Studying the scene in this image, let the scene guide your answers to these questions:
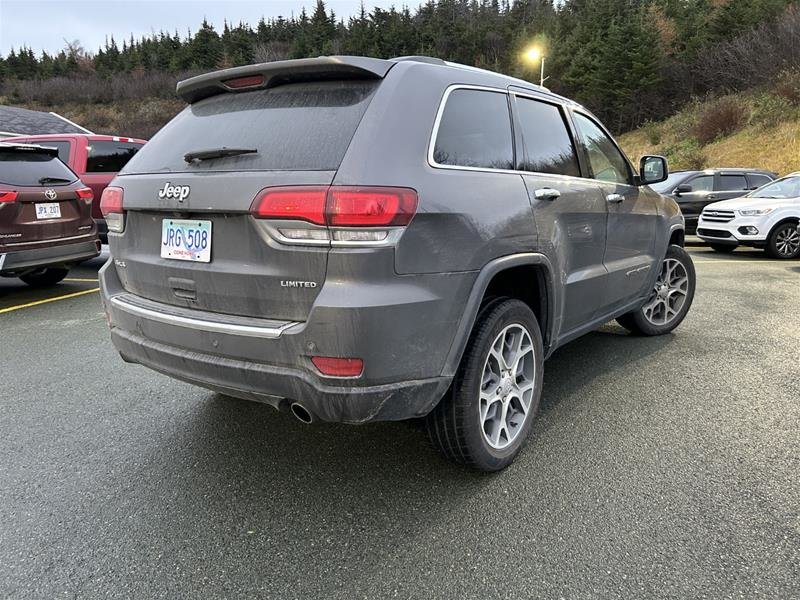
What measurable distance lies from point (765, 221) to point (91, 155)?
1163 cm

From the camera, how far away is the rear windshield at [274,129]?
2180 millimetres

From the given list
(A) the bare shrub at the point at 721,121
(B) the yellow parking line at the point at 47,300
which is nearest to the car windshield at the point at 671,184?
(B) the yellow parking line at the point at 47,300

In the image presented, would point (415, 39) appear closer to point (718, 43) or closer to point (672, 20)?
point (672, 20)

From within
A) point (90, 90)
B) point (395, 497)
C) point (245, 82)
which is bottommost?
point (395, 497)

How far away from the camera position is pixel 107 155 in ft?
28.5

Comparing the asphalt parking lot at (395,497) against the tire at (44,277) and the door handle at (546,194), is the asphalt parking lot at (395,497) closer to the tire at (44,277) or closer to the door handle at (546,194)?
the door handle at (546,194)

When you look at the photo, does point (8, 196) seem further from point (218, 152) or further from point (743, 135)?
point (743, 135)

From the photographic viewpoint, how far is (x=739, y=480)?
8.48ft

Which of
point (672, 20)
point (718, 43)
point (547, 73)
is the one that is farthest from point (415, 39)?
point (718, 43)

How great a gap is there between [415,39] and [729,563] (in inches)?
2902

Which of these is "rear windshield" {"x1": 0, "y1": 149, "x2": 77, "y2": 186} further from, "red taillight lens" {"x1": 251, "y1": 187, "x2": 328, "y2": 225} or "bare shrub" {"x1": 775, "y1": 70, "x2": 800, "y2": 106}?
"bare shrub" {"x1": 775, "y1": 70, "x2": 800, "y2": 106}

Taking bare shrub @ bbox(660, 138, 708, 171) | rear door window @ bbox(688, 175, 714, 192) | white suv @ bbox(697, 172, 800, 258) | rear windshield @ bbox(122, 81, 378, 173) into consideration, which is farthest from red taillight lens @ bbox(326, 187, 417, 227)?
bare shrub @ bbox(660, 138, 708, 171)

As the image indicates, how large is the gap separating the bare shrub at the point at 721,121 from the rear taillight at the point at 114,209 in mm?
Answer: 33104

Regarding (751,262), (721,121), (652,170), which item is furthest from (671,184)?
(721,121)
